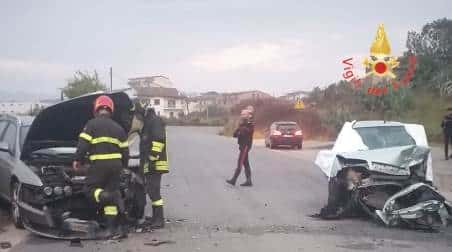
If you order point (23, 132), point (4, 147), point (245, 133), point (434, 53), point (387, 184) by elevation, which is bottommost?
point (387, 184)

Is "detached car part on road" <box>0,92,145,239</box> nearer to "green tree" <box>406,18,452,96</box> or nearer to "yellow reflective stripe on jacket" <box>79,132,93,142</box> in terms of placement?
"yellow reflective stripe on jacket" <box>79,132,93,142</box>

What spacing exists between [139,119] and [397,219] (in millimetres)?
3957

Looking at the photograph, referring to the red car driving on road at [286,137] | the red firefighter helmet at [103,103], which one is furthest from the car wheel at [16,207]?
the red car driving on road at [286,137]

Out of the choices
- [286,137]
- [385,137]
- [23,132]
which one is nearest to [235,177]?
[385,137]

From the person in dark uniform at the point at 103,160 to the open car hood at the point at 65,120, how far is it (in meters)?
1.03

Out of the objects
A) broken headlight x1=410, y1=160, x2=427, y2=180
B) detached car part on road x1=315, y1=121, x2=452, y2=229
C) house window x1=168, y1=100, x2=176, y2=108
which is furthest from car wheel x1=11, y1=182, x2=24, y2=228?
house window x1=168, y1=100, x2=176, y2=108

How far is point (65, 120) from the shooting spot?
903cm

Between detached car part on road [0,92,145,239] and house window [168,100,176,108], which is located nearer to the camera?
detached car part on road [0,92,145,239]

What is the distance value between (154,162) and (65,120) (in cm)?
175

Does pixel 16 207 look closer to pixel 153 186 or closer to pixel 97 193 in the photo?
pixel 97 193

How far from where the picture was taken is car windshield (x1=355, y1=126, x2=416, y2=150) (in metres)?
9.75

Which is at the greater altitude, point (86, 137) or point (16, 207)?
point (86, 137)

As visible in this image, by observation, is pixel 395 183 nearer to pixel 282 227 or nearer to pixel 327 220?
pixel 327 220

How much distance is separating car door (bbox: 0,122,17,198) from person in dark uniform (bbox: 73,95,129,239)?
1.72 meters
